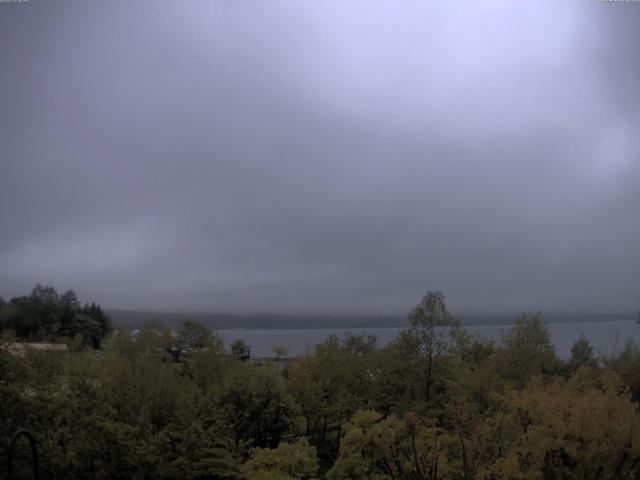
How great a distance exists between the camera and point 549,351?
37.4 metres

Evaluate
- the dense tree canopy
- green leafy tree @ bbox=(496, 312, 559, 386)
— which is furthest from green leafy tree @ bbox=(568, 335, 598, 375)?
the dense tree canopy

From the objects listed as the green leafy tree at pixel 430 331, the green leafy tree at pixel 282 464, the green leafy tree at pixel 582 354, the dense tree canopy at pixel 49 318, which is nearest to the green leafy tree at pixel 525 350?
the green leafy tree at pixel 430 331

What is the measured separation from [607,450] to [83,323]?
360ft

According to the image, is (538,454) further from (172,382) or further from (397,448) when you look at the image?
(172,382)

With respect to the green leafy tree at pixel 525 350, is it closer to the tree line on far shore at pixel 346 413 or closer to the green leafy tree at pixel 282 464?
the tree line on far shore at pixel 346 413

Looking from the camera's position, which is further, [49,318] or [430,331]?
[49,318]

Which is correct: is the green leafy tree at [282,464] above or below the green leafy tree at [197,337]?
below

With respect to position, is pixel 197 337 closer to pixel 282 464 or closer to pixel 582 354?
pixel 282 464

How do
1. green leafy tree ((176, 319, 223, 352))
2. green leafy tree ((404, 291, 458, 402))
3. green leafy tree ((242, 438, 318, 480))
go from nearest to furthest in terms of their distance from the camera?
green leafy tree ((242, 438, 318, 480))
green leafy tree ((404, 291, 458, 402))
green leafy tree ((176, 319, 223, 352))

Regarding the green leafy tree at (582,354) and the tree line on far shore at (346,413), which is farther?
the green leafy tree at (582,354)

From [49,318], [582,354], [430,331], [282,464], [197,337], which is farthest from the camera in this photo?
[49,318]

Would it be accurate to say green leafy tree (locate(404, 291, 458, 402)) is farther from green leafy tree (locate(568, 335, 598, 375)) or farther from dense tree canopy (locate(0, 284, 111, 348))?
dense tree canopy (locate(0, 284, 111, 348))

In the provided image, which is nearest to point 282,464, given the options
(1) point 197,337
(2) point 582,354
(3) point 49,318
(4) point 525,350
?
(4) point 525,350

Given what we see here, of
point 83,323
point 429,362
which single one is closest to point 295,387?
point 429,362
